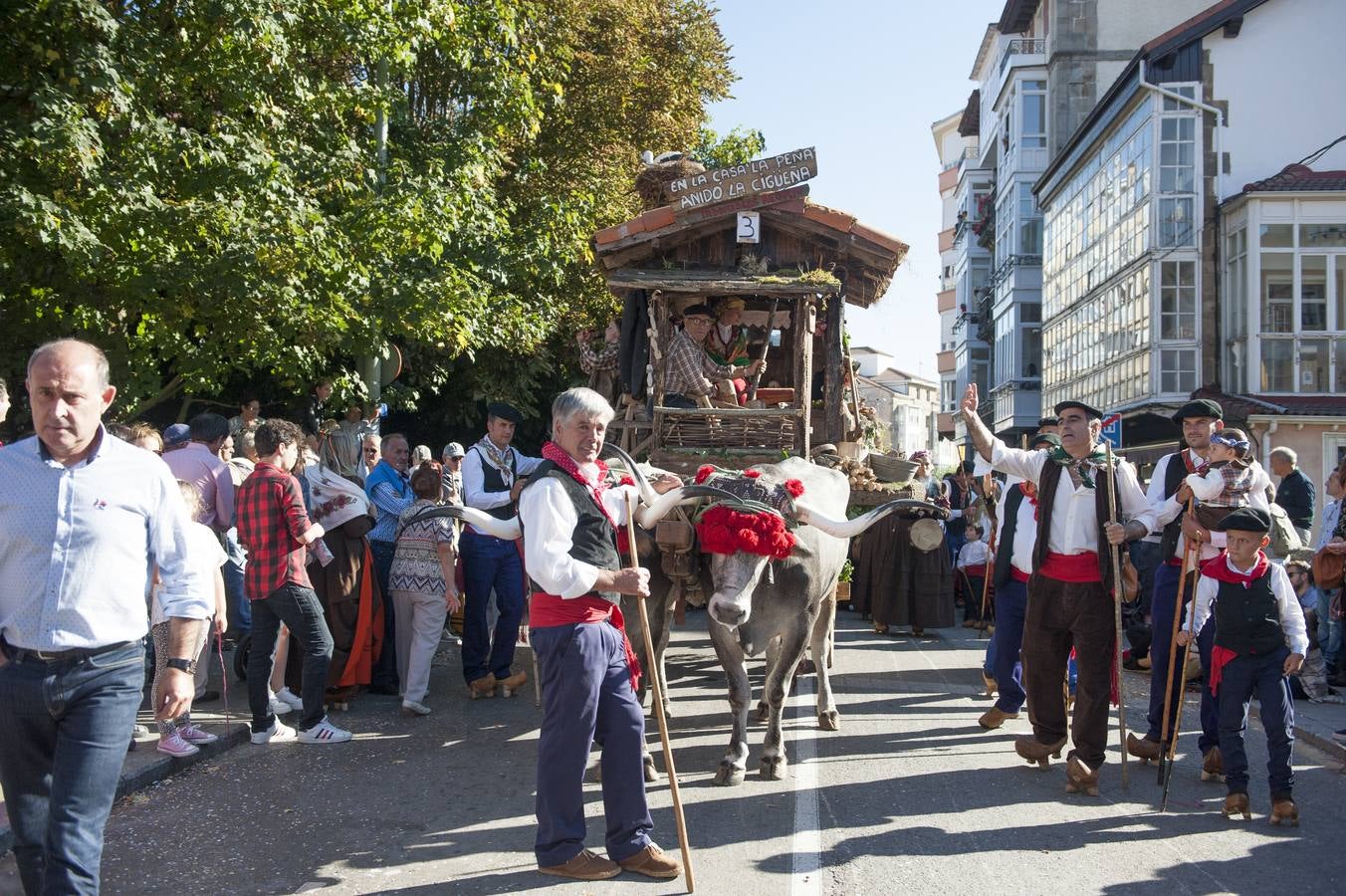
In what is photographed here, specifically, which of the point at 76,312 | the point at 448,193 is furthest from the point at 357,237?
the point at 76,312

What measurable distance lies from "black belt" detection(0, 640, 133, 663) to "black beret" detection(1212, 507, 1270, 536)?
532 centimetres

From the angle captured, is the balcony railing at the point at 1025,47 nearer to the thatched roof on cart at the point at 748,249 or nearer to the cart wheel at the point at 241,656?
the thatched roof on cart at the point at 748,249

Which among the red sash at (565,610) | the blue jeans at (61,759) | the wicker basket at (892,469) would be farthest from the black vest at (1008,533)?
the blue jeans at (61,759)

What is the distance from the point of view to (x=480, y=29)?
49.5 ft

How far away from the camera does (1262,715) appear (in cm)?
593

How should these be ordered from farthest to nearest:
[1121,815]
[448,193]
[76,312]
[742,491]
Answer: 1. [448,193]
2. [76,312]
3. [742,491]
4. [1121,815]

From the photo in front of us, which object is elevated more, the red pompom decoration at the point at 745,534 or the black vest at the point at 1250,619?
the red pompom decoration at the point at 745,534

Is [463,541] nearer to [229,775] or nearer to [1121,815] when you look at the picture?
[229,775]

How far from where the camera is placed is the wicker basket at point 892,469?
384 inches

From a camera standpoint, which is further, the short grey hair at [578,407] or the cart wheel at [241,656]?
the cart wheel at [241,656]

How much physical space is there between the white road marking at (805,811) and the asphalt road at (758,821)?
0.02 metres

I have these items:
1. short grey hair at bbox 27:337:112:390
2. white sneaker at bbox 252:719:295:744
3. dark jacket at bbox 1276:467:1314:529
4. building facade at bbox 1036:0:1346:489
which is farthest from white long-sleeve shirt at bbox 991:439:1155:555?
building facade at bbox 1036:0:1346:489

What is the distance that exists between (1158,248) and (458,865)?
74.3ft

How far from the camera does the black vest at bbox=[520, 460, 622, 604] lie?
4.80 meters
